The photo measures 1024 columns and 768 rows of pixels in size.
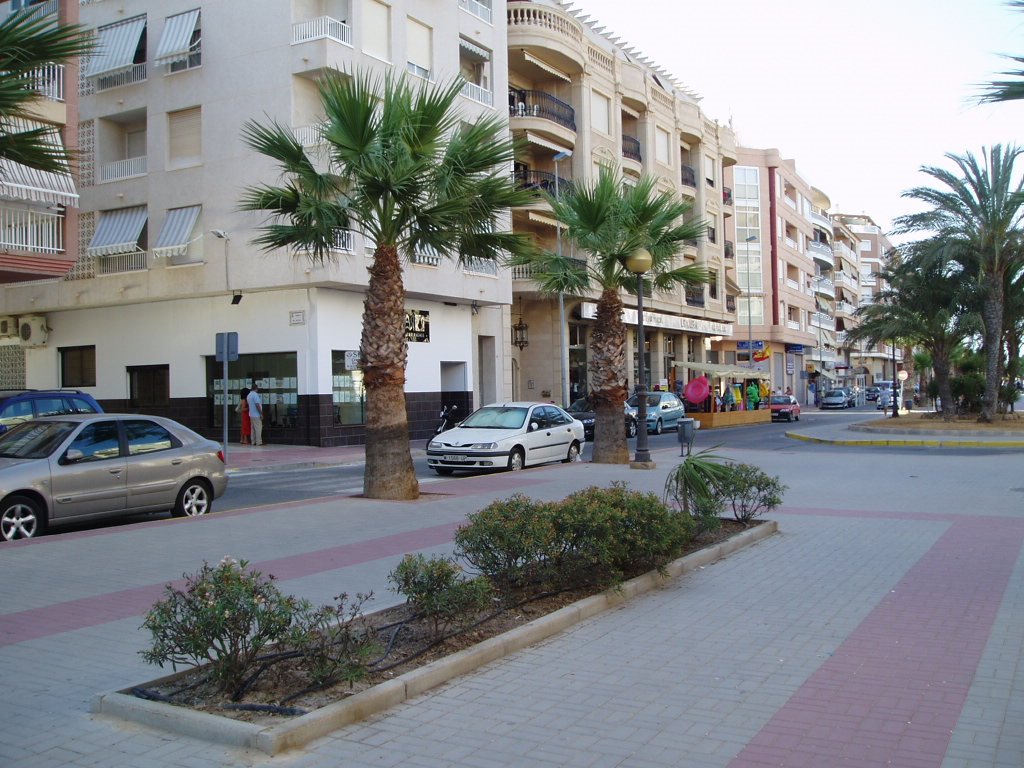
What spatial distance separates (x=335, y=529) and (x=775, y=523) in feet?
17.1

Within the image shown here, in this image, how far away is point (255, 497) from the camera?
50.6ft

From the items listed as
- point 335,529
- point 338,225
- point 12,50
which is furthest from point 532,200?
point 12,50

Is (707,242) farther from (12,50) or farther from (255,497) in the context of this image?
(12,50)

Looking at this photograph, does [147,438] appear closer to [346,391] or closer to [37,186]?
[37,186]

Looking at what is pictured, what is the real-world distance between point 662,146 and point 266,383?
28.7 meters

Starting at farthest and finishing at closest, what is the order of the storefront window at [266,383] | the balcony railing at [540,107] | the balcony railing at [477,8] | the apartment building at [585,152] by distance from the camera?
the apartment building at [585,152] < the balcony railing at [540,107] < the balcony railing at [477,8] < the storefront window at [266,383]

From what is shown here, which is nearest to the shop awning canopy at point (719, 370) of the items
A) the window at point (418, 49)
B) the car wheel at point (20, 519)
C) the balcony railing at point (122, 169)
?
the window at point (418, 49)

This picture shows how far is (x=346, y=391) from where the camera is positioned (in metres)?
27.8

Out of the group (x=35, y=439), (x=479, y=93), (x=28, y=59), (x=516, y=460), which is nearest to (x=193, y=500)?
(x=35, y=439)

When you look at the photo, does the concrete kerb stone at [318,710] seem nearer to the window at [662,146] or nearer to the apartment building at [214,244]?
the apartment building at [214,244]

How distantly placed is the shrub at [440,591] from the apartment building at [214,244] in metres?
20.1

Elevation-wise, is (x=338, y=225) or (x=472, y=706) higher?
(x=338, y=225)

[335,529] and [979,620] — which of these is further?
[335,529]

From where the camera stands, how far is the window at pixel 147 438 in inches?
458
